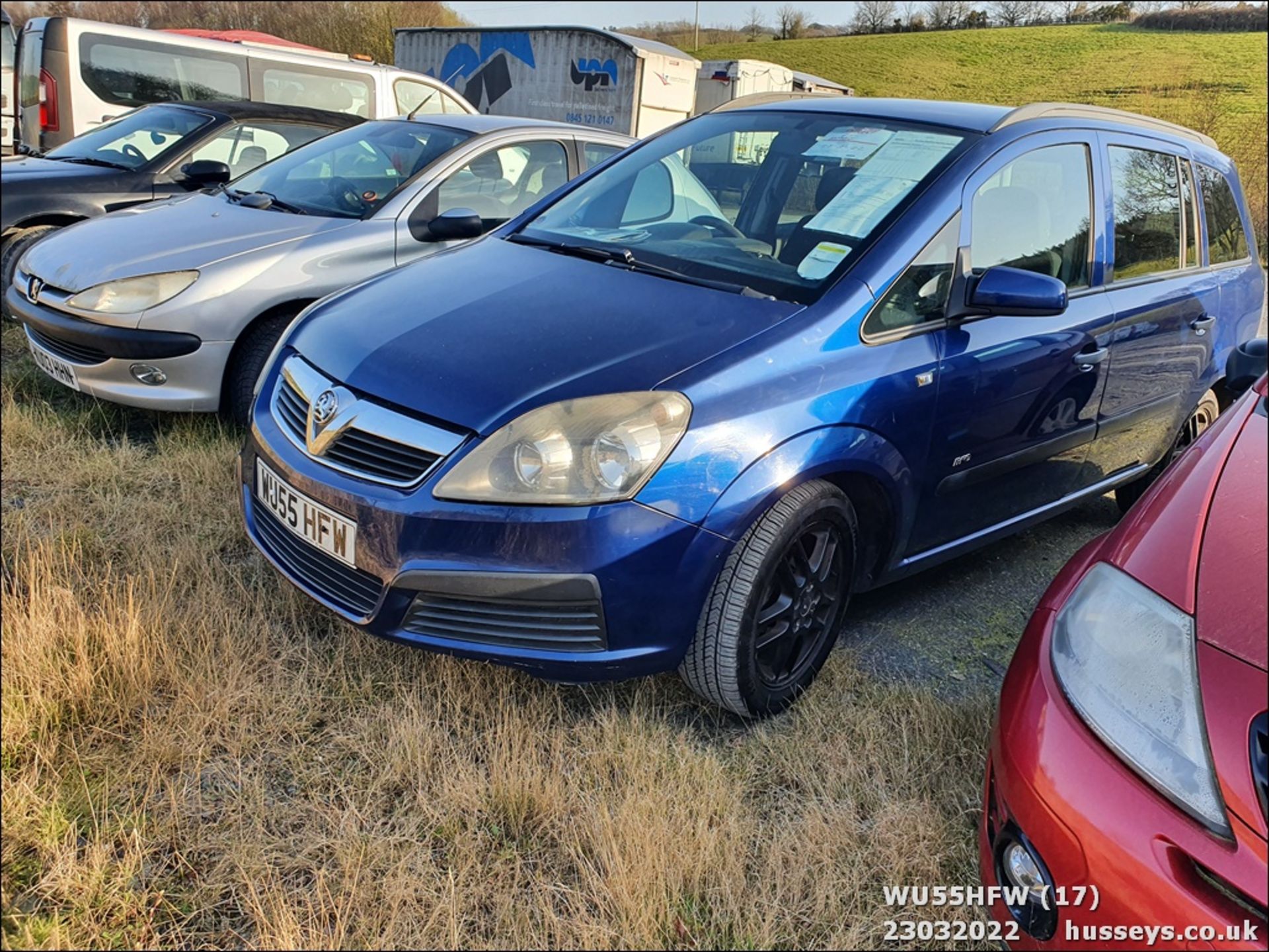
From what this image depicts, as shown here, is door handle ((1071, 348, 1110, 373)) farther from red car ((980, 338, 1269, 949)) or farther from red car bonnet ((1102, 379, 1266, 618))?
red car ((980, 338, 1269, 949))

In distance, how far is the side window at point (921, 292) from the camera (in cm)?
243

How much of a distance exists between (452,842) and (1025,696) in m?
1.19

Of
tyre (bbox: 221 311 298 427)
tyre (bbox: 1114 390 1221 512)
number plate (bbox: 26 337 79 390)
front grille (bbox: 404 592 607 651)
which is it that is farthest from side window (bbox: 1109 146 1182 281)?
number plate (bbox: 26 337 79 390)

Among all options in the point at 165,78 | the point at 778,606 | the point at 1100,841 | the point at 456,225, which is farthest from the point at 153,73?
the point at 1100,841

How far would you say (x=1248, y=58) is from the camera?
21.8m

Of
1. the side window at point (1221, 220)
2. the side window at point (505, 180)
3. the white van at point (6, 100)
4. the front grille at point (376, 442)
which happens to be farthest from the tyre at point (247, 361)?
the white van at point (6, 100)

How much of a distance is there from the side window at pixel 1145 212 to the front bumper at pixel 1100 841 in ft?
7.08

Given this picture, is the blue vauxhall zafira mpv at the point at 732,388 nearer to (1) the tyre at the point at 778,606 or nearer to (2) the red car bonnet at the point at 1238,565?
(1) the tyre at the point at 778,606

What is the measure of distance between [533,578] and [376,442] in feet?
1.74

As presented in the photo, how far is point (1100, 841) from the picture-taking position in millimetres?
1396

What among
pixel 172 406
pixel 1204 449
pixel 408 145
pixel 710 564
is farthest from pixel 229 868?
pixel 408 145

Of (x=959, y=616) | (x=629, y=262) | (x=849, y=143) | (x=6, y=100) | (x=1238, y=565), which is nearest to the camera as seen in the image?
(x=1238, y=565)

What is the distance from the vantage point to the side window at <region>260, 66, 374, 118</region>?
348 inches

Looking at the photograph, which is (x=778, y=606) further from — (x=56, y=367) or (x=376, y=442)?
(x=56, y=367)
